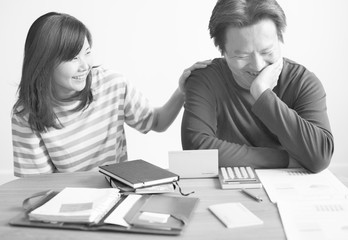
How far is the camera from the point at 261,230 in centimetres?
99

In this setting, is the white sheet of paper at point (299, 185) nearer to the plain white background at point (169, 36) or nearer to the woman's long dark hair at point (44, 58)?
the woman's long dark hair at point (44, 58)

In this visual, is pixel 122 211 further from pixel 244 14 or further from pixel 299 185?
pixel 244 14

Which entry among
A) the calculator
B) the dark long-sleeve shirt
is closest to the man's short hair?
the dark long-sleeve shirt

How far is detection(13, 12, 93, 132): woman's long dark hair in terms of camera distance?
167 cm

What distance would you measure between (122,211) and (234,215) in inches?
10.4

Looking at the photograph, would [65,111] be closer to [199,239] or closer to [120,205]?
[120,205]

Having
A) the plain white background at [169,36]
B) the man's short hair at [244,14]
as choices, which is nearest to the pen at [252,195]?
the man's short hair at [244,14]

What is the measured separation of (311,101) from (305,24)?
1.71m

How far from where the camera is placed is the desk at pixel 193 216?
0.98m

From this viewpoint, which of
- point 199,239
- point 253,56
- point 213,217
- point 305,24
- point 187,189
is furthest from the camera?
point 305,24

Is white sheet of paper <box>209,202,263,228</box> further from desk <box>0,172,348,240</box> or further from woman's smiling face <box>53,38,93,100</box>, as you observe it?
woman's smiling face <box>53,38,93,100</box>

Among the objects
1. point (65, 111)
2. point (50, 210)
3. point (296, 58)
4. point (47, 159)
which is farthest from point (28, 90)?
point (296, 58)

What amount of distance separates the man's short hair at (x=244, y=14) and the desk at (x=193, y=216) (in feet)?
1.72

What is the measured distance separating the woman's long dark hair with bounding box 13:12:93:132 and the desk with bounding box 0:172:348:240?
1.05ft
